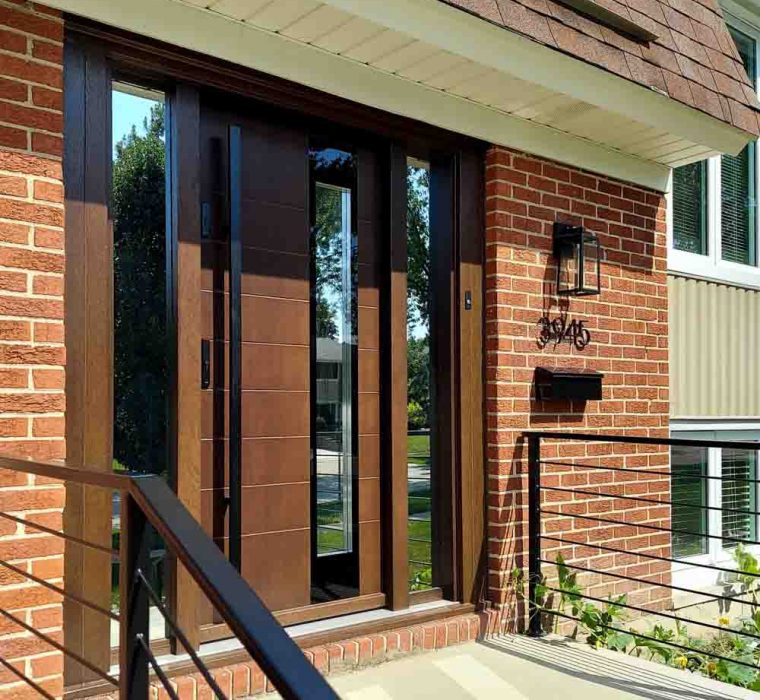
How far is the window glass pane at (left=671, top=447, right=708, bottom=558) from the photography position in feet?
16.8

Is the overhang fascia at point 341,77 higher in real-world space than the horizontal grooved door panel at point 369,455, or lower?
higher

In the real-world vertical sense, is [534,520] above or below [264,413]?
below

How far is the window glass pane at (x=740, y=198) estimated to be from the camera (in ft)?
18.9

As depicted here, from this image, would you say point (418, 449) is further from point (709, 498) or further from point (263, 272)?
point (709, 498)

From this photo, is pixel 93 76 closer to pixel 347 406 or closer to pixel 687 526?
pixel 347 406

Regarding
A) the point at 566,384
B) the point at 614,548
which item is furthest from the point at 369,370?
the point at 614,548

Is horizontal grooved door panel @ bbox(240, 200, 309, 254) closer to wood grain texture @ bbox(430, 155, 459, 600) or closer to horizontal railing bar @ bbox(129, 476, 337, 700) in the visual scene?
wood grain texture @ bbox(430, 155, 459, 600)

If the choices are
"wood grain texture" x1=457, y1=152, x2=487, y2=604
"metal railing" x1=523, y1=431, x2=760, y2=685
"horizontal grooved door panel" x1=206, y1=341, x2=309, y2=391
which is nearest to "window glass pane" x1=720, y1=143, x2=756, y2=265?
"metal railing" x1=523, y1=431, x2=760, y2=685

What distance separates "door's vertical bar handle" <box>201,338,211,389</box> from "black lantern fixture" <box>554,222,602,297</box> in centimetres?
182

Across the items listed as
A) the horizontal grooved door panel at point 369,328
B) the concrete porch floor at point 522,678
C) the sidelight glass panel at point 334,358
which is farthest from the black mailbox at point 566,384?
the concrete porch floor at point 522,678

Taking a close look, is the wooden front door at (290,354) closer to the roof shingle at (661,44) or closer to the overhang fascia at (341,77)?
the overhang fascia at (341,77)

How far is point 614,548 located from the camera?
4.22 metres

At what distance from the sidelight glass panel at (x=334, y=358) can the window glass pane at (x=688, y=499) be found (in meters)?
2.51

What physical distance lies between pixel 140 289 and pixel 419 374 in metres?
1.37
